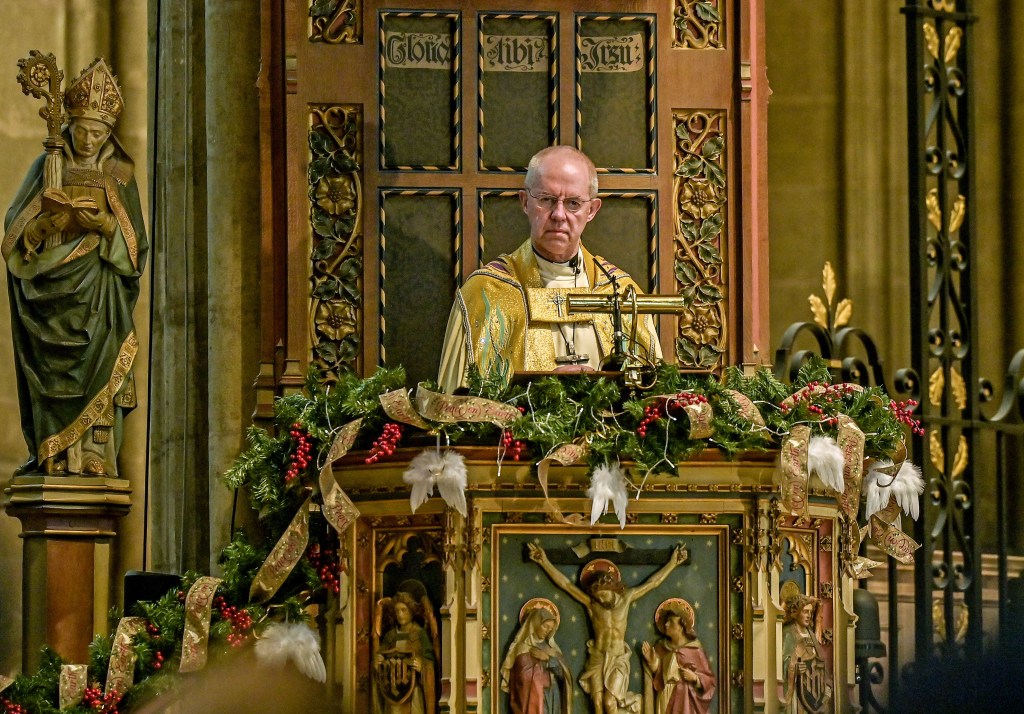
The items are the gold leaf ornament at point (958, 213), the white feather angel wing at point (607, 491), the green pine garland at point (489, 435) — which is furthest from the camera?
the gold leaf ornament at point (958, 213)

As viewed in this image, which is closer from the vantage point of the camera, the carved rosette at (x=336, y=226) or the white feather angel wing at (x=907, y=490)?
the white feather angel wing at (x=907, y=490)

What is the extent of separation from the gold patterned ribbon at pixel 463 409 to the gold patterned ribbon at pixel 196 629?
1.11 meters

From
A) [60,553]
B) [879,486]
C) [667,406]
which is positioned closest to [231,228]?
[60,553]

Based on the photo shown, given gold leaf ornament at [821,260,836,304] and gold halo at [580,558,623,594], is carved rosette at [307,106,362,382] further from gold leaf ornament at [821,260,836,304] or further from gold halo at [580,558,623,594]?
gold halo at [580,558,623,594]

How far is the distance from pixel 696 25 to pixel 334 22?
5.05ft

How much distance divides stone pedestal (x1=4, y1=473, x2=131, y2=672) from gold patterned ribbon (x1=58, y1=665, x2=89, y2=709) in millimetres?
827

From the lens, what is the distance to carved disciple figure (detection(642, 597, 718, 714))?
519 cm

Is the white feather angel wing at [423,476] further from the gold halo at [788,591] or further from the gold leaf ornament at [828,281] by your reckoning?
the gold leaf ornament at [828,281]

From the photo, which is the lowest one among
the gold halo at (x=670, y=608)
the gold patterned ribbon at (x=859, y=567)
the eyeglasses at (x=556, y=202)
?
the gold halo at (x=670, y=608)

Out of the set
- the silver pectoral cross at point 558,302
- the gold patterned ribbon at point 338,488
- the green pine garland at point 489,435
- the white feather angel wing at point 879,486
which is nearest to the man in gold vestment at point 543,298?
the silver pectoral cross at point 558,302

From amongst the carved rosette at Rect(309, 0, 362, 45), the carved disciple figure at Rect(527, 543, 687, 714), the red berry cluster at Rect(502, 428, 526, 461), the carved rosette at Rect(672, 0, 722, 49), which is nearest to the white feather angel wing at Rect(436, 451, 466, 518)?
the red berry cluster at Rect(502, 428, 526, 461)

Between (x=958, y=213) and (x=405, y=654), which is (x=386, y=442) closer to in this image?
(x=405, y=654)

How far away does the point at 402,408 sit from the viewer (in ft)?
17.3

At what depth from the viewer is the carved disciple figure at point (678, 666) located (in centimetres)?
519
